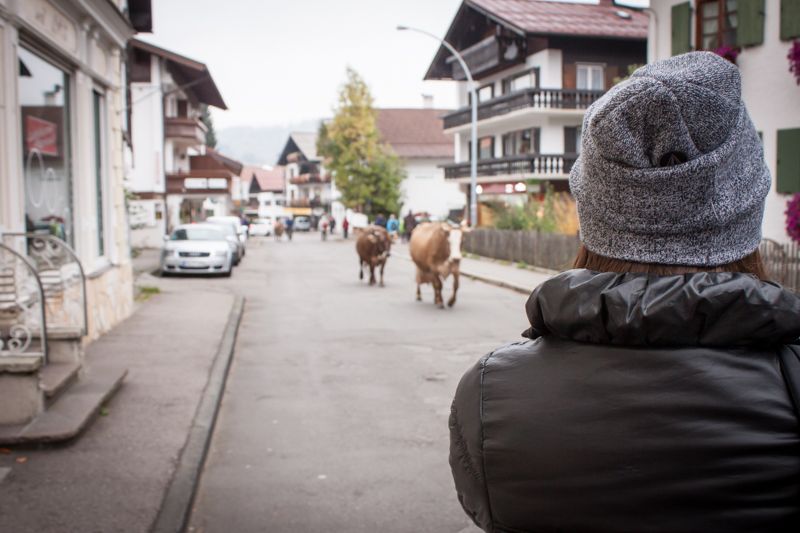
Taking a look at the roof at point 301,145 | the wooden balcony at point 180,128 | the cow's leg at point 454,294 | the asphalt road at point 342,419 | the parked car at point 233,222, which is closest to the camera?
the asphalt road at point 342,419

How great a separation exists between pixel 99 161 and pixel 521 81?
1219 inches

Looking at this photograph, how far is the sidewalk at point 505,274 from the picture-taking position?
21.7 m

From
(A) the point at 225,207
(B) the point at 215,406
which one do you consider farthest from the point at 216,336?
(A) the point at 225,207

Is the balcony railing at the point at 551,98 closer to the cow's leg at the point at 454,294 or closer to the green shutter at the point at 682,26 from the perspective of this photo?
the green shutter at the point at 682,26

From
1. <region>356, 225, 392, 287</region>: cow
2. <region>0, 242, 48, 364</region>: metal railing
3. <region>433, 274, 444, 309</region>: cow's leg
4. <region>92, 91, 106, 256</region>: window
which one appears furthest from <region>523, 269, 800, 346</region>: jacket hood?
<region>356, 225, 392, 287</region>: cow

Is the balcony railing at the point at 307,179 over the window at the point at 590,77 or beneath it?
beneath

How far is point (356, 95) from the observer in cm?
6056

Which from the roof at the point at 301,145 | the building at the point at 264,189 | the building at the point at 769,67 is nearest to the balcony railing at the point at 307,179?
the roof at the point at 301,145

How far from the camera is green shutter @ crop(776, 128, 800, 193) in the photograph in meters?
18.2

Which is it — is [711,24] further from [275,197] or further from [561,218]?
[275,197]

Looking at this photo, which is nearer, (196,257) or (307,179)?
(196,257)

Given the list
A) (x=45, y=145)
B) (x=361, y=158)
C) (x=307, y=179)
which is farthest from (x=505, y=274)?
(x=307, y=179)

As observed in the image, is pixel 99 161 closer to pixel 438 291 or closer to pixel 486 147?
pixel 438 291

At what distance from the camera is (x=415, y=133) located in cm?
7425
